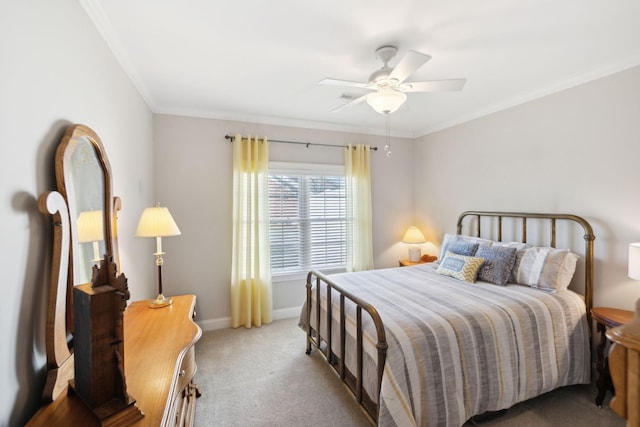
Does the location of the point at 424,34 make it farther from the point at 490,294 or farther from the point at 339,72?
the point at 490,294

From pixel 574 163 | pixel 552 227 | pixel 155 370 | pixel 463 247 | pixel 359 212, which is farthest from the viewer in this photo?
pixel 359 212

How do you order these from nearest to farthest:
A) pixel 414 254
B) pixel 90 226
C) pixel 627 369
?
1. pixel 627 369
2. pixel 90 226
3. pixel 414 254

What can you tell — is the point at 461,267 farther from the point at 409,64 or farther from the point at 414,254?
the point at 409,64

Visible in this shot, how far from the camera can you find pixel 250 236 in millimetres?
3391

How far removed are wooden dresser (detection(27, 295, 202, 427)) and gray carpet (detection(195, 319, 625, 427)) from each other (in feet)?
0.79

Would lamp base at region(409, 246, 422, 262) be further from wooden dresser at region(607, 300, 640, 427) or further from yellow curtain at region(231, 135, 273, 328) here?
wooden dresser at region(607, 300, 640, 427)

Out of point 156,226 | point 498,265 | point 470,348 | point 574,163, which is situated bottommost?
point 470,348

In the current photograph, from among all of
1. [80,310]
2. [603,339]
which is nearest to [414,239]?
[603,339]

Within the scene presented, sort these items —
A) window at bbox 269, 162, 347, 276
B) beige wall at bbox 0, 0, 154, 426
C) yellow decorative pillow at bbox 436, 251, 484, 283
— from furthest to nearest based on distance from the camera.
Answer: window at bbox 269, 162, 347, 276, yellow decorative pillow at bbox 436, 251, 484, 283, beige wall at bbox 0, 0, 154, 426

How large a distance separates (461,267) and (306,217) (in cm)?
194

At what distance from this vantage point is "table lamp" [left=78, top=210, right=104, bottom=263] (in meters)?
1.27

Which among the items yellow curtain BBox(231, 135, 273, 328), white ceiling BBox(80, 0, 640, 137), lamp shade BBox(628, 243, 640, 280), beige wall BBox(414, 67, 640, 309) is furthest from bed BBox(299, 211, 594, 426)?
white ceiling BBox(80, 0, 640, 137)

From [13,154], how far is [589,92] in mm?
3710

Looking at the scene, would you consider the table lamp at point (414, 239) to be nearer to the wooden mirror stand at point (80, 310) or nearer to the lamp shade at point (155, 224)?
the lamp shade at point (155, 224)
